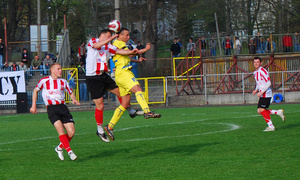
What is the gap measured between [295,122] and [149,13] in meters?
32.5

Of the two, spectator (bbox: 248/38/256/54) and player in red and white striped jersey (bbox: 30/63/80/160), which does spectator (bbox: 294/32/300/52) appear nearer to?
spectator (bbox: 248/38/256/54)

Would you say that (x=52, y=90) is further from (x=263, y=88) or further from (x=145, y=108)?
(x=263, y=88)

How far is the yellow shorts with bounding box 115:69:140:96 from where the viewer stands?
11.2 m

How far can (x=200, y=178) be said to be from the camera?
25.7 ft

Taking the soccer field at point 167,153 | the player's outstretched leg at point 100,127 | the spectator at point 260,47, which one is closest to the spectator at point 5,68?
the spectator at point 260,47

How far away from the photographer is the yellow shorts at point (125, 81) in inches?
441

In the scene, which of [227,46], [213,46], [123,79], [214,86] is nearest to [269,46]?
[227,46]

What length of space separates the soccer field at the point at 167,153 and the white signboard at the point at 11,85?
41.6 ft

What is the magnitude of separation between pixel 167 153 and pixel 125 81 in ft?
5.90

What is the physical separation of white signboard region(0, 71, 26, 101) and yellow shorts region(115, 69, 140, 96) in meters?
17.8

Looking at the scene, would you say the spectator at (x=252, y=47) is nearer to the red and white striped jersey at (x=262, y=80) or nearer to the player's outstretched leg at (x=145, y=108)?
the red and white striped jersey at (x=262, y=80)

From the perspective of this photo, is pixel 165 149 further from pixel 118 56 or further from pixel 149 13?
pixel 149 13

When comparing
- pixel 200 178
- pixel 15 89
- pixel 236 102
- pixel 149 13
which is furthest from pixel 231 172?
pixel 149 13

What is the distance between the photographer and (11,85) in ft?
93.0
